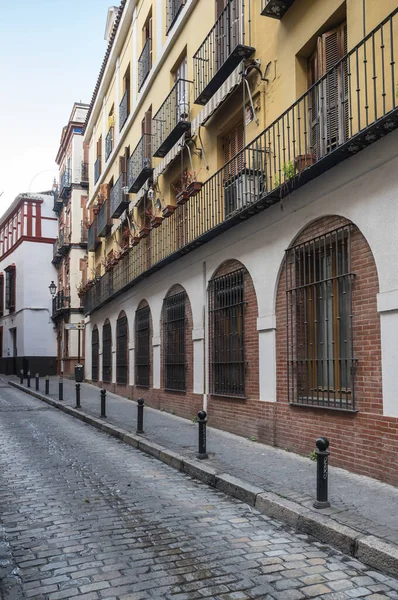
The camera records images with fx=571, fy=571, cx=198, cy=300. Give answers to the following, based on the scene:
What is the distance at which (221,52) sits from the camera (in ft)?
36.9

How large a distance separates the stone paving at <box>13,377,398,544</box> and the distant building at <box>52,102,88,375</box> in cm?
1963

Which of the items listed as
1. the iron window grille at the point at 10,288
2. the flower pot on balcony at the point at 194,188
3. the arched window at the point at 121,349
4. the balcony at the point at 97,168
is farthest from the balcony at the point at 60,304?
the flower pot on balcony at the point at 194,188

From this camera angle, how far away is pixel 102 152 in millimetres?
25078

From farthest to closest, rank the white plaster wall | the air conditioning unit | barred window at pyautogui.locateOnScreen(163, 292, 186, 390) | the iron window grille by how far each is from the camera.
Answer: the iron window grille, barred window at pyautogui.locateOnScreen(163, 292, 186, 390), the air conditioning unit, the white plaster wall

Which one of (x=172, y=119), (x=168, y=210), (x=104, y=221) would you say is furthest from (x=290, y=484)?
(x=104, y=221)

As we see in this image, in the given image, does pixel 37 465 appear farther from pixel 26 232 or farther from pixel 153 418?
pixel 26 232

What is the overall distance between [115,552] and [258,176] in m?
6.53

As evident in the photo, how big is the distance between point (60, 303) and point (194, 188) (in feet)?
73.3

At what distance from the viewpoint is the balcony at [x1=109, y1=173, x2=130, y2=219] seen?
61.9 feet

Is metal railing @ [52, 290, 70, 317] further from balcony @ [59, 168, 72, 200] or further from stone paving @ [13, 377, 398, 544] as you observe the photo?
stone paving @ [13, 377, 398, 544]

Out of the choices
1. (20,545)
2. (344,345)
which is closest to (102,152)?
(344,345)

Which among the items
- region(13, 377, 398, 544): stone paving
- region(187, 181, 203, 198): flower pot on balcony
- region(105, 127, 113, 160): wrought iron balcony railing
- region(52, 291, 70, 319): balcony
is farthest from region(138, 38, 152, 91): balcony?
region(52, 291, 70, 319): balcony

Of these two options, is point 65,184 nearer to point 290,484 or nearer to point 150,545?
point 290,484

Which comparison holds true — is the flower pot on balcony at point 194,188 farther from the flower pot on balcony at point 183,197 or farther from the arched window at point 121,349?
the arched window at point 121,349
